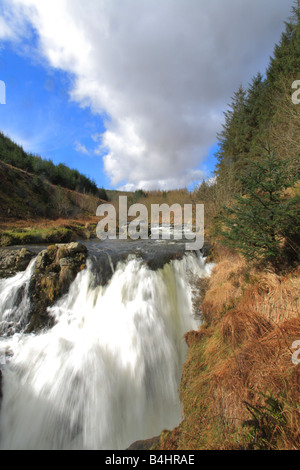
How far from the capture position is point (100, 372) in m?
4.34

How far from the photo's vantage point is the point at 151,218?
103 ft

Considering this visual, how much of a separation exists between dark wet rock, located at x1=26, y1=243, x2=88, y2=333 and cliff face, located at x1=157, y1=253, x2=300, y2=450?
15.8ft

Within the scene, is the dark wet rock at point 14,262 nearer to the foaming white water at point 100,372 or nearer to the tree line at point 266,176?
the foaming white water at point 100,372

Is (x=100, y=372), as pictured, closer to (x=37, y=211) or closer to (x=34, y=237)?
(x=34, y=237)

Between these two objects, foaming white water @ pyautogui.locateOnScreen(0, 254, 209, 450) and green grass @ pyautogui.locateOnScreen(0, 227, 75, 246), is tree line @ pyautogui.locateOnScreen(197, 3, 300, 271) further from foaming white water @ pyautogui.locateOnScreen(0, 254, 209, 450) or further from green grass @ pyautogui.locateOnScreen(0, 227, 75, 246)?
green grass @ pyautogui.locateOnScreen(0, 227, 75, 246)

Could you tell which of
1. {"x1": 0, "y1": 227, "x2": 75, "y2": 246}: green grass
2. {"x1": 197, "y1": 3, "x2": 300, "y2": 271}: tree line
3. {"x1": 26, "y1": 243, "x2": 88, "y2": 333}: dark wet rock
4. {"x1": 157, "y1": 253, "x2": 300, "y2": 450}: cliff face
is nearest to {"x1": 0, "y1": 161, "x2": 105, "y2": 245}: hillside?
{"x1": 0, "y1": 227, "x2": 75, "y2": 246}: green grass

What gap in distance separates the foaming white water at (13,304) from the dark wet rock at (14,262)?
0.38 m

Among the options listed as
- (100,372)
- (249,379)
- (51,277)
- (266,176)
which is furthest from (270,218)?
(51,277)

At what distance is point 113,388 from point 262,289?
4.07 m

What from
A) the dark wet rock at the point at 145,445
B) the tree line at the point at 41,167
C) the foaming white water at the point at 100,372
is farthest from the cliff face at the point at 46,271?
the tree line at the point at 41,167

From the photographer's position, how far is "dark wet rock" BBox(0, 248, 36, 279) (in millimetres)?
7199

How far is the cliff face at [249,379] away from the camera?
1.90 metres
